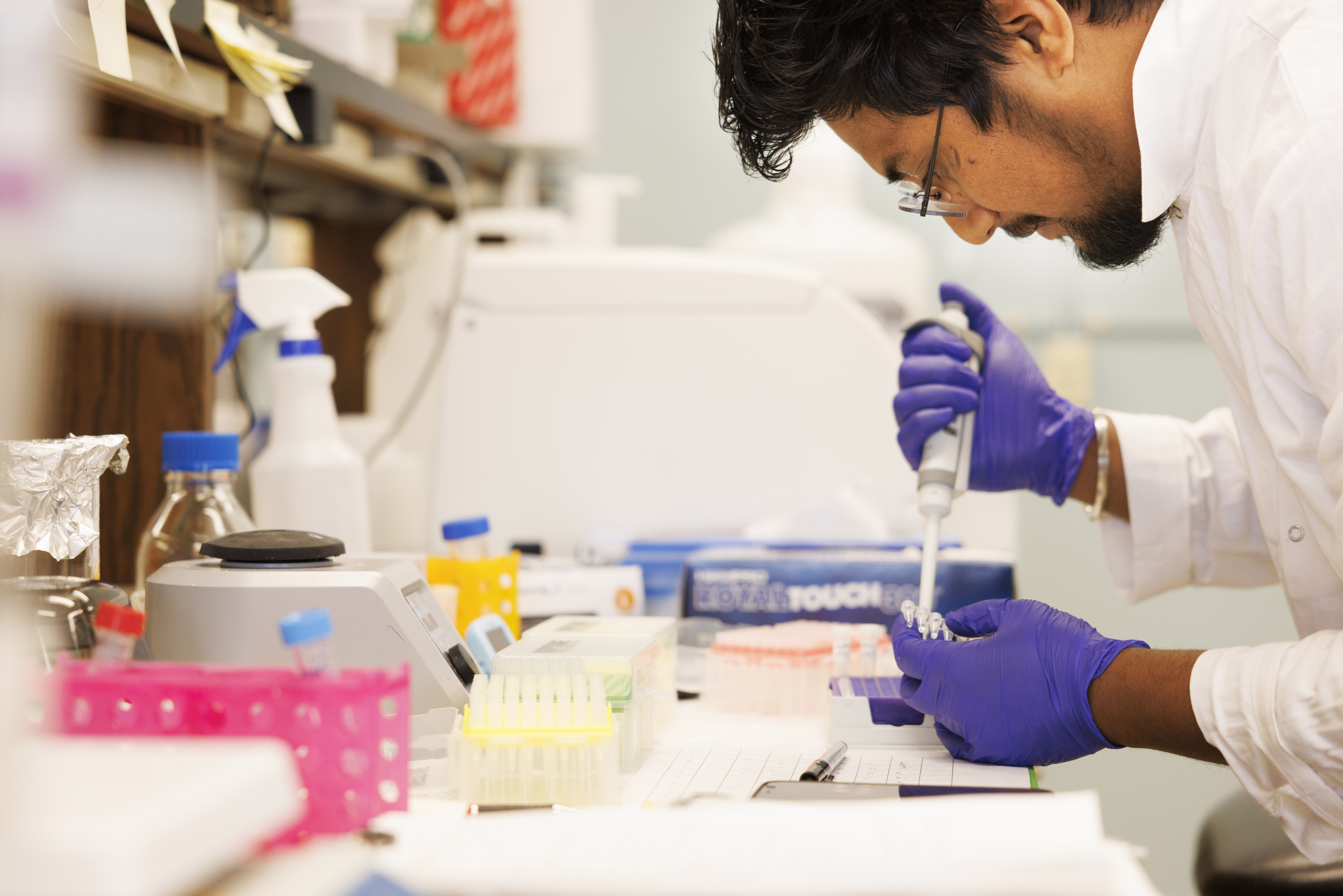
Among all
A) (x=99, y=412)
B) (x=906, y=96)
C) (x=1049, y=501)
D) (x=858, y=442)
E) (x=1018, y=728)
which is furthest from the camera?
(x=1049, y=501)

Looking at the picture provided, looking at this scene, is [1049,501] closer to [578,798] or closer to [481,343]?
[481,343]

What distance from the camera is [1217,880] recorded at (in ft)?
4.02

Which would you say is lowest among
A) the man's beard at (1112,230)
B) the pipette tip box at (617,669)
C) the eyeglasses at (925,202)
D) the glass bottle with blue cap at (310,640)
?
the pipette tip box at (617,669)

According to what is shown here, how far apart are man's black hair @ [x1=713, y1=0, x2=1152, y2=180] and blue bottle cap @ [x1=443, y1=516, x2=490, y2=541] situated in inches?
19.1

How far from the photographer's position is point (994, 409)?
50.6 inches

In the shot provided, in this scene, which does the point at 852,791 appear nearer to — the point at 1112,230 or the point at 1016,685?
the point at 1016,685

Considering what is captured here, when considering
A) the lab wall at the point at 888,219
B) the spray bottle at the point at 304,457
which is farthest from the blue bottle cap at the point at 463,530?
the lab wall at the point at 888,219

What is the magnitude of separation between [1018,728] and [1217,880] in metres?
0.59

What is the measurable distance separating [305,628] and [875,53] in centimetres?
70

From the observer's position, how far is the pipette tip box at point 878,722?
873 millimetres

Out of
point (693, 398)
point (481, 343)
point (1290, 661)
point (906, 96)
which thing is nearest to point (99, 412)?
point (481, 343)

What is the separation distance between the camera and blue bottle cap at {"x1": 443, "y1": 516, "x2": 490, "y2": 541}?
43.7 inches

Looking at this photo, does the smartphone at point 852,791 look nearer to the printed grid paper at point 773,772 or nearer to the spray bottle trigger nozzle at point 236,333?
the printed grid paper at point 773,772

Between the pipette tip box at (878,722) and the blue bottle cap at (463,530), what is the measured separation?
41cm
